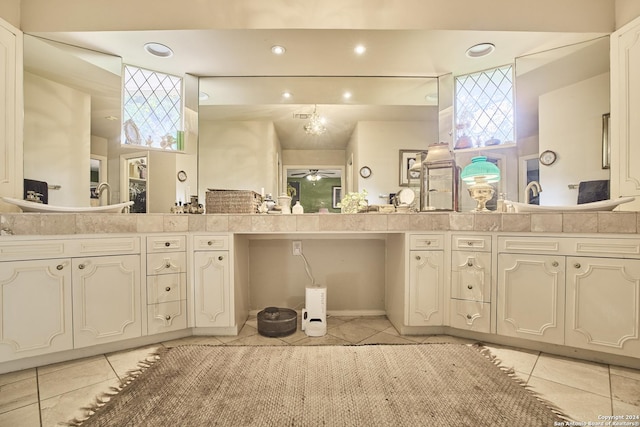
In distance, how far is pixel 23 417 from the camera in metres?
1.19

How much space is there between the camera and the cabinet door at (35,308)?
1.53 meters

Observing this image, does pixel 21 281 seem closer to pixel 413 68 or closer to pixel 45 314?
pixel 45 314

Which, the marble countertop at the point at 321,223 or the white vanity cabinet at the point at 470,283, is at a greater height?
the marble countertop at the point at 321,223

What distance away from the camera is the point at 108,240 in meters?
1.75

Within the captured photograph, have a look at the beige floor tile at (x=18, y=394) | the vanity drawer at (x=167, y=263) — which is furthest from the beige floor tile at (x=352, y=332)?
the beige floor tile at (x=18, y=394)

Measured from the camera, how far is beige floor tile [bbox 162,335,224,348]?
1.88 metres

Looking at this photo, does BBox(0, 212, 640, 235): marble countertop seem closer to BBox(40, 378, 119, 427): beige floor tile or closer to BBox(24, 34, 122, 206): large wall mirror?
BBox(24, 34, 122, 206): large wall mirror

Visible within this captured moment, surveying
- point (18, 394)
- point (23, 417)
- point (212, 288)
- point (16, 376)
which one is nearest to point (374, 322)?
point (212, 288)

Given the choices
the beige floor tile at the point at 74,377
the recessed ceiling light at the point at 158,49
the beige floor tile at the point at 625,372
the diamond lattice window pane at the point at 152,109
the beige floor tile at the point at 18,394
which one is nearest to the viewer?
the beige floor tile at the point at 18,394

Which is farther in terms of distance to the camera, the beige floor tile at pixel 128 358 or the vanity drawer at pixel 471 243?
the vanity drawer at pixel 471 243

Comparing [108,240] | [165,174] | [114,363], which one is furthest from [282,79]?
[114,363]

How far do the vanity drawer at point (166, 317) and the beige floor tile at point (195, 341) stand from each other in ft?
0.30

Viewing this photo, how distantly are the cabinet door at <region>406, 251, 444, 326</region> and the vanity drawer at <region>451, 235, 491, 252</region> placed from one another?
0.12m

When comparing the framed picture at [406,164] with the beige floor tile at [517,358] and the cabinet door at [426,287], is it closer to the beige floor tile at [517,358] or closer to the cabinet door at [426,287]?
the cabinet door at [426,287]
